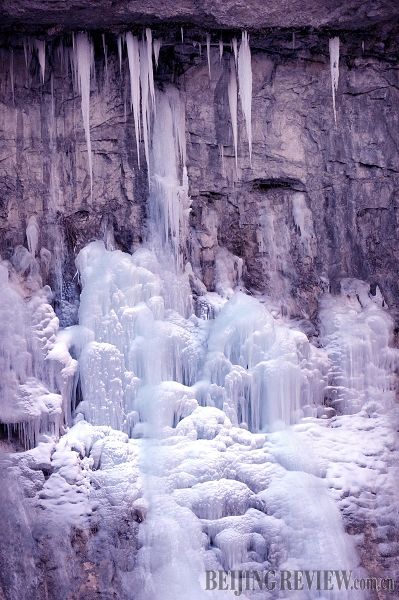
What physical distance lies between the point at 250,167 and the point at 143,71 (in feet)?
5.56

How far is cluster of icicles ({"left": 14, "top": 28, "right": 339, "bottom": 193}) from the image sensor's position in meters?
10.8

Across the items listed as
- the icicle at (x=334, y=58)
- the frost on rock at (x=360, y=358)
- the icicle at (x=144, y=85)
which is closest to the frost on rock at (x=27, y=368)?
the icicle at (x=144, y=85)

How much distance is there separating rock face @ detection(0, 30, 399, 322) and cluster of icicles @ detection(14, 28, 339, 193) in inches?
6.7

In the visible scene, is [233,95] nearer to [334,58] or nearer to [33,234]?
[334,58]

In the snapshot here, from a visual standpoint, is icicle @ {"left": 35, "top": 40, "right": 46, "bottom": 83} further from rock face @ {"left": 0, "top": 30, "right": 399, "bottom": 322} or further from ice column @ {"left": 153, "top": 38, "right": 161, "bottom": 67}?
ice column @ {"left": 153, "top": 38, "right": 161, "bottom": 67}

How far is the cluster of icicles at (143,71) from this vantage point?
10820 mm

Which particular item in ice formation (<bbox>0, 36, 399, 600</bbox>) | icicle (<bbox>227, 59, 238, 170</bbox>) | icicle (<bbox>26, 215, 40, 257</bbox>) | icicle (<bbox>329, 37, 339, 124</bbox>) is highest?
icicle (<bbox>329, 37, 339, 124</bbox>)

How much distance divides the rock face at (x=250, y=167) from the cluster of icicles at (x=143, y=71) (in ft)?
0.56

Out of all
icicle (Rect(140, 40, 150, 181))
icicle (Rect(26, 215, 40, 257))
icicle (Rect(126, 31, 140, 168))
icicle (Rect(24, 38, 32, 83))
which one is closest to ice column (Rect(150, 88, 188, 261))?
icicle (Rect(140, 40, 150, 181))

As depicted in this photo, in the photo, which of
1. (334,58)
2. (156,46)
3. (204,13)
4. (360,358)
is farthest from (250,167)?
(360,358)

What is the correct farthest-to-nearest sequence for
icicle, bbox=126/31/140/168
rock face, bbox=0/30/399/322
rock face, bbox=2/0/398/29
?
rock face, bbox=0/30/399/322 < icicle, bbox=126/31/140/168 < rock face, bbox=2/0/398/29

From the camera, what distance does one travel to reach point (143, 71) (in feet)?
36.0

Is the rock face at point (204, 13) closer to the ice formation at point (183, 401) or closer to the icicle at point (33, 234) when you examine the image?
the ice formation at point (183, 401)

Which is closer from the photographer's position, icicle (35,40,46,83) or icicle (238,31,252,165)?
icicle (35,40,46,83)
